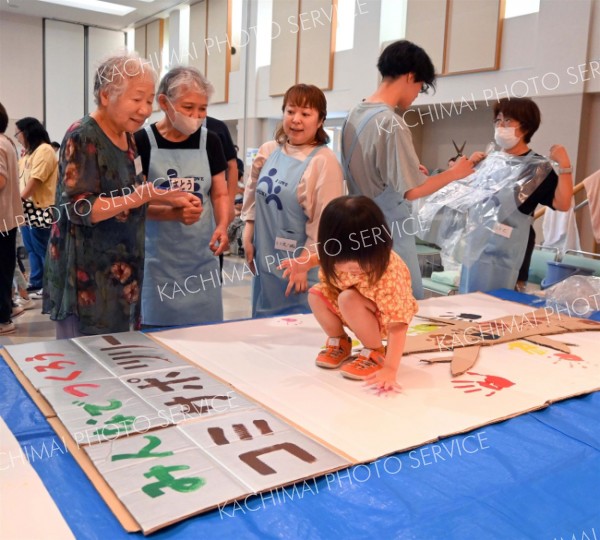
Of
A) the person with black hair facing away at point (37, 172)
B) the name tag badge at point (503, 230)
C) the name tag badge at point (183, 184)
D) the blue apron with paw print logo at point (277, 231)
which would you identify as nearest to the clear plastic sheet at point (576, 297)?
the name tag badge at point (503, 230)

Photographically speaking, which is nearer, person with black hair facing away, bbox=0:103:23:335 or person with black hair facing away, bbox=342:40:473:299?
person with black hair facing away, bbox=342:40:473:299

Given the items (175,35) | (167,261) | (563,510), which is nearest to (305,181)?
(167,261)

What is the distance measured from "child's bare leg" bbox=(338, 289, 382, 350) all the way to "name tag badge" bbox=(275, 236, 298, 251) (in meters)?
0.64

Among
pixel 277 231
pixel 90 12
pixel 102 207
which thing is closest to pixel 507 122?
pixel 277 231

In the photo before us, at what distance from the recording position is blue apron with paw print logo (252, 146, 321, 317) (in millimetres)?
2143

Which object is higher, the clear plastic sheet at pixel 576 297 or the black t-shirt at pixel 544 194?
the black t-shirt at pixel 544 194

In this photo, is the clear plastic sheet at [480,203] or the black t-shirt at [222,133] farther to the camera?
the black t-shirt at [222,133]

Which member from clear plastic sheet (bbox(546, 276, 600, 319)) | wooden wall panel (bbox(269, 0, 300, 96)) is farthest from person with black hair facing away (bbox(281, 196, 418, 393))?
wooden wall panel (bbox(269, 0, 300, 96))

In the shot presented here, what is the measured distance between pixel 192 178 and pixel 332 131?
19.8 feet

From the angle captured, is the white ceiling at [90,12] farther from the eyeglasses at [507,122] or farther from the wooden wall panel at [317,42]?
the eyeglasses at [507,122]

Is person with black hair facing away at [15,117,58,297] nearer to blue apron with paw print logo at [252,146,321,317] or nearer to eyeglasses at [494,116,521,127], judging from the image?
blue apron with paw print logo at [252,146,321,317]

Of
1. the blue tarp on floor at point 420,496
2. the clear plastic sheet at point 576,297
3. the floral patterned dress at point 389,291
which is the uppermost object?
the floral patterned dress at point 389,291

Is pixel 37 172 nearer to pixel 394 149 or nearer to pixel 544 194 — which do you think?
pixel 394 149

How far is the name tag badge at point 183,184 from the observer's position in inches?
80.0
